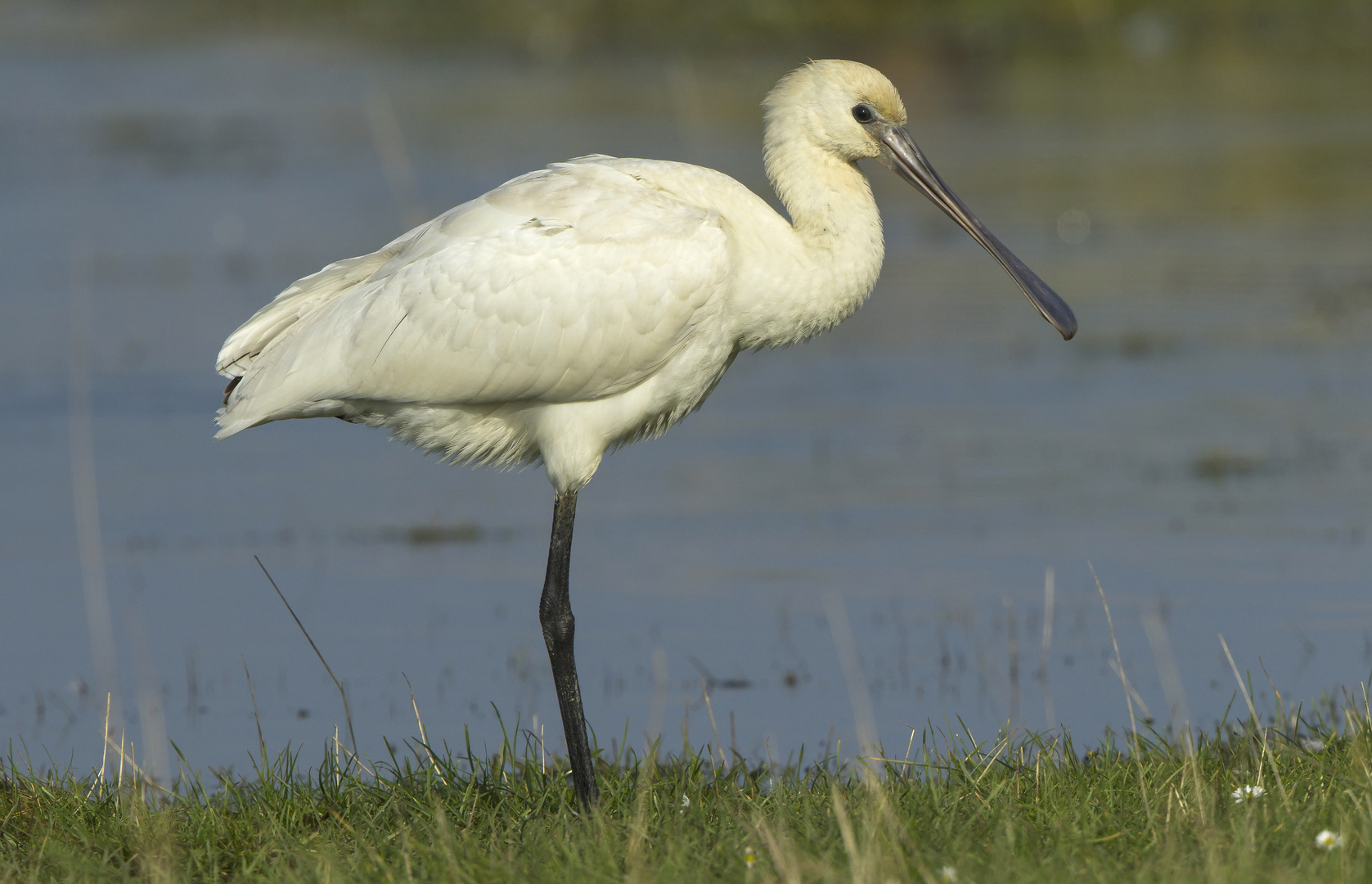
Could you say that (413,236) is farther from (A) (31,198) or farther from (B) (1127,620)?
(A) (31,198)

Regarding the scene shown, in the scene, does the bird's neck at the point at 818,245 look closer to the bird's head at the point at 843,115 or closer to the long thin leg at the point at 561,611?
the bird's head at the point at 843,115

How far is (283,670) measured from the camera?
24.8ft

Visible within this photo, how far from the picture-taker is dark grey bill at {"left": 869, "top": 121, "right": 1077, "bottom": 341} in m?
6.09

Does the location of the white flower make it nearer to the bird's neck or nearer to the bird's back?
the bird's neck

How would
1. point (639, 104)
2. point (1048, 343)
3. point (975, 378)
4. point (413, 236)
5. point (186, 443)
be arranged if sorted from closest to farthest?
point (413, 236), point (186, 443), point (975, 378), point (1048, 343), point (639, 104)

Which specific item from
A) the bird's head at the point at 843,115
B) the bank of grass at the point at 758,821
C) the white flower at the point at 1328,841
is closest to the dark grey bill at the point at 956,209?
the bird's head at the point at 843,115

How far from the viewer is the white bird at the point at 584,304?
5.71 m

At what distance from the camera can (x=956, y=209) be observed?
6277mm

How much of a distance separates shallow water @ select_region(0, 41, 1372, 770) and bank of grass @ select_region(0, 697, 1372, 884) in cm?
56

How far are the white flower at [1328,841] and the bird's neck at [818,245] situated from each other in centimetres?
221

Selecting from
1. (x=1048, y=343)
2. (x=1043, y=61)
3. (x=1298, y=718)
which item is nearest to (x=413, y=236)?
(x=1298, y=718)

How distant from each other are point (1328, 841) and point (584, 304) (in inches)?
102

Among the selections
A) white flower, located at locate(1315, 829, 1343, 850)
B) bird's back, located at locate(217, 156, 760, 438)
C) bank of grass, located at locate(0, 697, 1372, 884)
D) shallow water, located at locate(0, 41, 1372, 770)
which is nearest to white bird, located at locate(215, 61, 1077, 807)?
bird's back, located at locate(217, 156, 760, 438)

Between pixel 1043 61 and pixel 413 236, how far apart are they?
2869 cm
